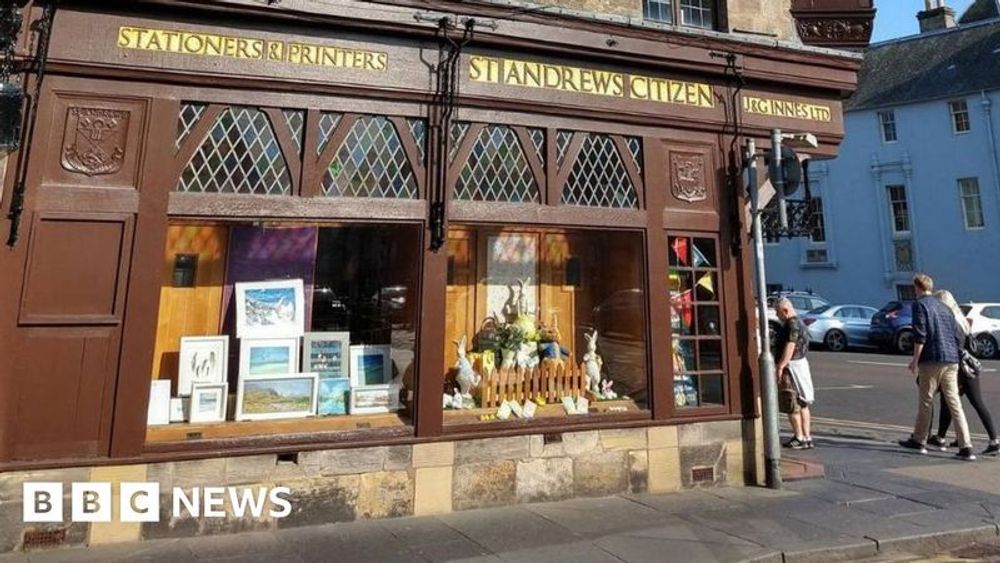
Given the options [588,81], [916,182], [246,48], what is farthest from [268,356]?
[916,182]

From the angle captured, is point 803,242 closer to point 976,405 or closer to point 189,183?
point 976,405

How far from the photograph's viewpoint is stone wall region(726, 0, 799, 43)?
7219mm

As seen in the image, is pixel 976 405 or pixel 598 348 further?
pixel 976 405

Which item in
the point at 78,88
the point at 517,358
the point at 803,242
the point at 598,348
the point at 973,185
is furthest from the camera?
the point at 803,242

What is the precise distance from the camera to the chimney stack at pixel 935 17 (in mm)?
32469

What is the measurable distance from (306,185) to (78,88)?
1.84 meters

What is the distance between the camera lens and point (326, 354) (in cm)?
586

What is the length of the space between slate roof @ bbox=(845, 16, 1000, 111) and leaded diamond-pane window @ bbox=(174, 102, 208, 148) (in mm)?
28156

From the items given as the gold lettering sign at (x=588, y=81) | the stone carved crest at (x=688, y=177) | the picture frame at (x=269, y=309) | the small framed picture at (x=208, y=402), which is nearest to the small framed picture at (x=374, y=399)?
the picture frame at (x=269, y=309)

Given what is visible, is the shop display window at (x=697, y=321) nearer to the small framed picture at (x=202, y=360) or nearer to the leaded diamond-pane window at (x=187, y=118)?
the small framed picture at (x=202, y=360)

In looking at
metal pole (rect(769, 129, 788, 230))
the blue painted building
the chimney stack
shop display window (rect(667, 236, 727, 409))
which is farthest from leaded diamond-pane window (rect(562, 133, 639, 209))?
the chimney stack

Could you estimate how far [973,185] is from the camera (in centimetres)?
2634

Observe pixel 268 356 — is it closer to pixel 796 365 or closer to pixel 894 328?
pixel 796 365

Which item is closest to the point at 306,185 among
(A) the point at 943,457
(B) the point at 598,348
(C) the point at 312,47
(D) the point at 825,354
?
(C) the point at 312,47
